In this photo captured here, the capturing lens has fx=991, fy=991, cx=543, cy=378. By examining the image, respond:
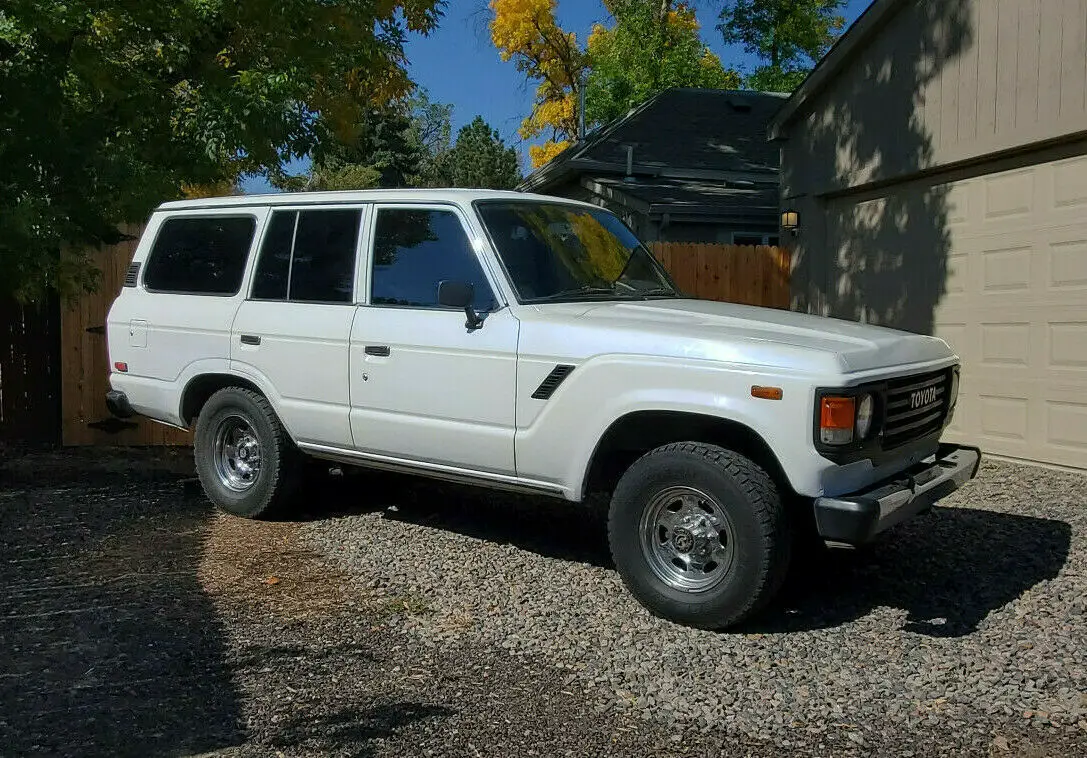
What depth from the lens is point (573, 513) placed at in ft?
22.2

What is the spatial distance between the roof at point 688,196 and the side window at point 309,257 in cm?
1034

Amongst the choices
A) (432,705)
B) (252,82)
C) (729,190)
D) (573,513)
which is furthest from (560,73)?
(432,705)

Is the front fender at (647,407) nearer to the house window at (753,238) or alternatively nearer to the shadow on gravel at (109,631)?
the shadow on gravel at (109,631)

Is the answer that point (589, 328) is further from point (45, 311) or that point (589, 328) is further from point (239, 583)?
point (45, 311)

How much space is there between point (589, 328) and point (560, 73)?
3383 centimetres

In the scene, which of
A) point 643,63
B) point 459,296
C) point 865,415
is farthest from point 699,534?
point 643,63

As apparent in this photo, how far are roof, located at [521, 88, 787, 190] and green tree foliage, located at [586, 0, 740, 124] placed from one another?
9899 millimetres

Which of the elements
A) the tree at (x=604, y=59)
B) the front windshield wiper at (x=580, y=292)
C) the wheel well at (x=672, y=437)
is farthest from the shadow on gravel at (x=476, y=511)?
the tree at (x=604, y=59)

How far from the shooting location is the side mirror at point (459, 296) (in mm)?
4895

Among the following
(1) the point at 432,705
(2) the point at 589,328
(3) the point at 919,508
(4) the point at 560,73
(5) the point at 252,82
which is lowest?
(1) the point at 432,705

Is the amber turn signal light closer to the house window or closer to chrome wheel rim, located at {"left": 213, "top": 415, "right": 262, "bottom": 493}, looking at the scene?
chrome wheel rim, located at {"left": 213, "top": 415, "right": 262, "bottom": 493}

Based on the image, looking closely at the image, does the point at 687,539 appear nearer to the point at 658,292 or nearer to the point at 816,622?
the point at 816,622

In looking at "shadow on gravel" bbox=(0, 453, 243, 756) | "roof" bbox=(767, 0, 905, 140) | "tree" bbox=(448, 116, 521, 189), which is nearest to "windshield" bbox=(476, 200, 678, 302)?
"shadow on gravel" bbox=(0, 453, 243, 756)

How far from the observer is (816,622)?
4602mm
